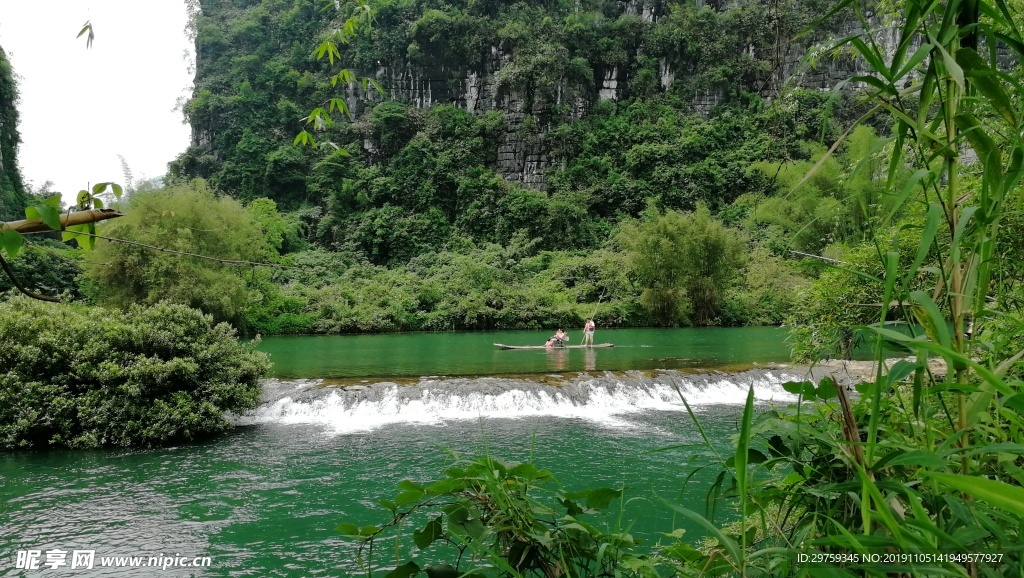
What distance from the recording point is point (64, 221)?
1059 millimetres

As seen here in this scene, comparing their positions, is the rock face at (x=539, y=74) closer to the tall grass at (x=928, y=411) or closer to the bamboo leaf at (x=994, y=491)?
the tall grass at (x=928, y=411)

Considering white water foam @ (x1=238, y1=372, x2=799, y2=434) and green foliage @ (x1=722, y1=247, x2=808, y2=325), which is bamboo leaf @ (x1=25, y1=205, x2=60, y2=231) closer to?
white water foam @ (x1=238, y1=372, x2=799, y2=434)

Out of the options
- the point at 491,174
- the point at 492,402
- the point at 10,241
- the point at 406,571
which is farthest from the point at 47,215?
the point at 491,174

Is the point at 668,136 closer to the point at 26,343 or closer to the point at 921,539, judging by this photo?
the point at 26,343

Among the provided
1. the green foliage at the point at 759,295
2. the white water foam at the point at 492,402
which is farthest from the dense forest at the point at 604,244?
the white water foam at the point at 492,402

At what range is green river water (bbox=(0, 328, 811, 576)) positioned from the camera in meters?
5.22

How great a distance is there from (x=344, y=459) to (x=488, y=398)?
3655mm

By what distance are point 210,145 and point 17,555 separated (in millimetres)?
49580

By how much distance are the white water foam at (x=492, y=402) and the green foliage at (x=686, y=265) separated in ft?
50.3

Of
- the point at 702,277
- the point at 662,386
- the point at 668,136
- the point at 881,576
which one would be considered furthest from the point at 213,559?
the point at 668,136

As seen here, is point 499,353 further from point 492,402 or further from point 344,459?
point 344,459

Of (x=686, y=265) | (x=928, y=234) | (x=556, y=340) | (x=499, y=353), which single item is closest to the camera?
(x=928, y=234)

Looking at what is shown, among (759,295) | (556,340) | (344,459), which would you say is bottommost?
(344,459)

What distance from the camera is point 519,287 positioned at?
29.1 m
